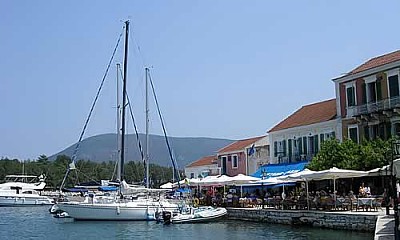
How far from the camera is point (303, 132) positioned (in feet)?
164

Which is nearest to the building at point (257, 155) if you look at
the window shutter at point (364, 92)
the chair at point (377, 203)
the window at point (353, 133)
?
the window at point (353, 133)

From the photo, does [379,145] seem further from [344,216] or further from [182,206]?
[182,206]

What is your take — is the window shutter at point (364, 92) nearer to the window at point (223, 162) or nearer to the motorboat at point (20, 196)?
the window at point (223, 162)

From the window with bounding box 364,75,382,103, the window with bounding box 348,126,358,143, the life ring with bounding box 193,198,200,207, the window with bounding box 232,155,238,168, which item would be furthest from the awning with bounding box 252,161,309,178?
the window with bounding box 232,155,238,168

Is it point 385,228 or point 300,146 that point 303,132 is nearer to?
point 300,146

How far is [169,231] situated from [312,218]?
8541 millimetres

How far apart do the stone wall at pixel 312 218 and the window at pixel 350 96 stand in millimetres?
10505

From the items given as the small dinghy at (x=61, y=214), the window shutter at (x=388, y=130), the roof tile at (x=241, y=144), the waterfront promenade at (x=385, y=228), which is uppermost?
the roof tile at (x=241, y=144)

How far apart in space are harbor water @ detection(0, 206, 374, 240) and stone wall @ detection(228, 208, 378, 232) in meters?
0.56

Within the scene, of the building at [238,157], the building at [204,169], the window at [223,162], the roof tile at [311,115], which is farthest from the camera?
the building at [204,169]

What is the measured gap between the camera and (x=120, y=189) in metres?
47.5

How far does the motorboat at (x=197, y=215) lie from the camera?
41188mm

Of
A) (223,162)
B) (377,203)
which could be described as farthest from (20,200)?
(377,203)

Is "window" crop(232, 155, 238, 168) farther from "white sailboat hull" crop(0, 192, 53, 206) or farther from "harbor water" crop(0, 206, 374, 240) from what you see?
"white sailboat hull" crop(0, 192, 53, 206)
